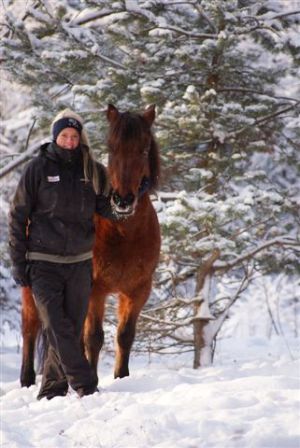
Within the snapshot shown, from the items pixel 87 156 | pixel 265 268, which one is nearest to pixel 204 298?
pixel 265 268

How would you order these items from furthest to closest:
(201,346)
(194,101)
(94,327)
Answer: (201,346)
(194,101)
(94,327)

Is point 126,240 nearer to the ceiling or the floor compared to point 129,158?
nearer to the floor

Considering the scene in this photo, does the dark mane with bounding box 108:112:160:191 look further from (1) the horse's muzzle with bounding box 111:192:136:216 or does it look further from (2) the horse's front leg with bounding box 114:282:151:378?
(2) the horse's front leg with bounding box 114:282:151:378

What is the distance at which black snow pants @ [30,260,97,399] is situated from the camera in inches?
186

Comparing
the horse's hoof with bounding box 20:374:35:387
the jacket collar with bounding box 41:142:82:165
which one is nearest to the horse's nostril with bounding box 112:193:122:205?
the jacket collar with bounding box 41:142:82:165

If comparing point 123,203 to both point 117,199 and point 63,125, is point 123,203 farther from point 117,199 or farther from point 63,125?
point 63,125

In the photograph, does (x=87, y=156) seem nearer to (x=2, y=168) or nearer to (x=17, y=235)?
(x=17, y=235)

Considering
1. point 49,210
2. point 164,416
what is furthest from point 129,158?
point 164,416

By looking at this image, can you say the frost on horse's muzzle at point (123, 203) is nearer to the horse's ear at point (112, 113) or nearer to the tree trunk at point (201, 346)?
the horse's ear at point (112, 113)

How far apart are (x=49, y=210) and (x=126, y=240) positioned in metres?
0.94

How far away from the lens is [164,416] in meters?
3.53

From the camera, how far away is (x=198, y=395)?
4133mm

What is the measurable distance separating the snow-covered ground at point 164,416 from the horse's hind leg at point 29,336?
3.32ft

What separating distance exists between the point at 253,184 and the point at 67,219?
137 inches
